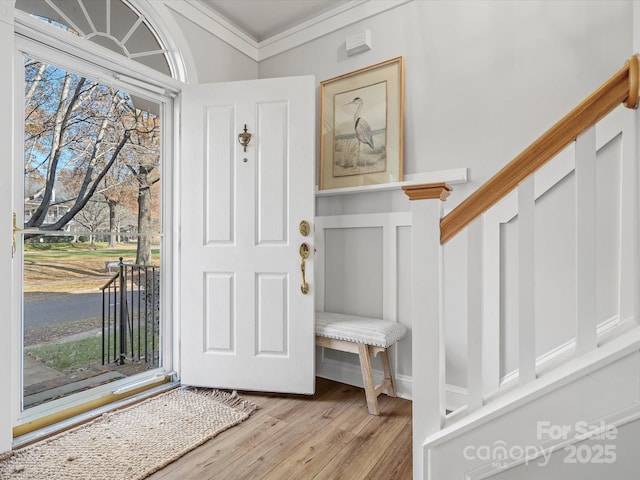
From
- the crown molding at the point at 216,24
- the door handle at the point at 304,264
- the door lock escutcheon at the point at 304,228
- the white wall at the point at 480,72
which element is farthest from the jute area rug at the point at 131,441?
the crown molding at the point at 216,24

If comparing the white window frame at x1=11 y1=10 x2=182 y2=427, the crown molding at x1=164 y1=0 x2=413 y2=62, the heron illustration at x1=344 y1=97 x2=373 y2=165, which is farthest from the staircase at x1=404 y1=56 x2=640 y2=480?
the white window frame at x1=11 y1=10 x2=182 y2=427

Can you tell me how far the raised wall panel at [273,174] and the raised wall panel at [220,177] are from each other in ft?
0.65

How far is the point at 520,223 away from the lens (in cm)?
105

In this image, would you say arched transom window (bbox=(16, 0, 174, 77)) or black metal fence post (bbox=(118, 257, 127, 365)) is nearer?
arched transom window (bbox=(16, 0, 174, 77))

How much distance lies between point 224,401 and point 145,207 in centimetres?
136

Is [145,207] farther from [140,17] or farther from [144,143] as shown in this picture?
[140,17]

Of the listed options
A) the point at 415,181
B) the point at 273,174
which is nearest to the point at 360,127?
the point at 415,181

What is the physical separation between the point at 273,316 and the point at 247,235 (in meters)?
0.55

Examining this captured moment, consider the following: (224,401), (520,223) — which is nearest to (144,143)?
(224,401)

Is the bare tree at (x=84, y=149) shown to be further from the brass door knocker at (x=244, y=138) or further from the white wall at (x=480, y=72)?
the white wall at (x=480, y=72)

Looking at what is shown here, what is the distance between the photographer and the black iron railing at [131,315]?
7.03 feet

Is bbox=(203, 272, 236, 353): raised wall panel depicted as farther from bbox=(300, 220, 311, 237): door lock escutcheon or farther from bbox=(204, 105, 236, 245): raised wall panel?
bbox=(300, 220, 311, 237): door lock escutcheon

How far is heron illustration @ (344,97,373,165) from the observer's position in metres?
2.31

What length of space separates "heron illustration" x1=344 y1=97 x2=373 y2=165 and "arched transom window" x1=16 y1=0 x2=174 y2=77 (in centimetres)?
131
